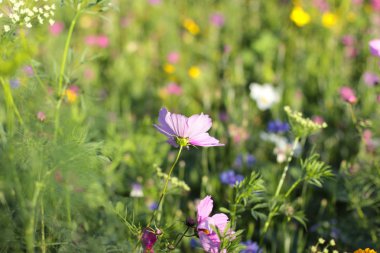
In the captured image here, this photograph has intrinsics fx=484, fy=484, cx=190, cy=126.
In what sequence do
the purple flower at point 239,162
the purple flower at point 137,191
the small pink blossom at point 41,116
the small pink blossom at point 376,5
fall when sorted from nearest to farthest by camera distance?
the small pink blossom at point 41,116
the purple flower at point 137,191
the purple flower at point 239,162
the small pink blossom at point 376,5

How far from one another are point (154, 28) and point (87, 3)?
253 cm

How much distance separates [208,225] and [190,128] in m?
0.22

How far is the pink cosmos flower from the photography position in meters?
1.05

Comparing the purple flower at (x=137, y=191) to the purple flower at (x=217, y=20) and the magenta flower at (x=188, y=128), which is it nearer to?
the magenta flower at (x=188, y=128)

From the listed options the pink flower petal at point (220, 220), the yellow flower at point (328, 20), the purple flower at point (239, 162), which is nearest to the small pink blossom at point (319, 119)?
the purple flower at point (239, 162)

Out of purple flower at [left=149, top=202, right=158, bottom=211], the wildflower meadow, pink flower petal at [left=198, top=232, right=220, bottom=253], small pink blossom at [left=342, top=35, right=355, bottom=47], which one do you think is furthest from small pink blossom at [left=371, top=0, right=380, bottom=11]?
pink flower petal at [left=198, top=232, right=220, bottom=253]

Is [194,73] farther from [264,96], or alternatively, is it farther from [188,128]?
[188,128]

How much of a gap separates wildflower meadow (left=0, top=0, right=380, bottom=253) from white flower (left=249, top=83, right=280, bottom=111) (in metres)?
0.02

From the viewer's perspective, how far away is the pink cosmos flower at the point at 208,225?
1046mm

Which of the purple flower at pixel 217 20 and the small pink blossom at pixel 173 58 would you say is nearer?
the small pink blossom at pixel 173 58

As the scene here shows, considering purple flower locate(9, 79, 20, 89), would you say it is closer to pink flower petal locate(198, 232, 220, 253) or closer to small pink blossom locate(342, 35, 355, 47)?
pink flower petal locate(198, 232, 220, 253)

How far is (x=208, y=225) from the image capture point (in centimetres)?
106

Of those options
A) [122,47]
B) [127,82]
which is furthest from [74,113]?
[122,47]

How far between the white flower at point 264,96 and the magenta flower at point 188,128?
64.8 inches
